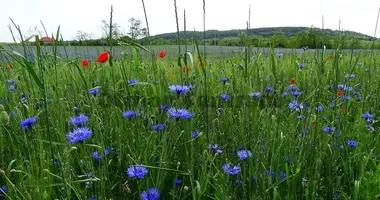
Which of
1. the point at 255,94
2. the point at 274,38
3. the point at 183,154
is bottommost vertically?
the point at 183,154

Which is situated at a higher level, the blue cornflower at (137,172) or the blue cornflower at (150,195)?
the blue cornflower at (137,172)

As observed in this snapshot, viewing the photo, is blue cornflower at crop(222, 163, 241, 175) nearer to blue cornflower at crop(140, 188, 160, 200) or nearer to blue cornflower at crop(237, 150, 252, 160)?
blue cornflower at crop(237, 150, 252, 160)

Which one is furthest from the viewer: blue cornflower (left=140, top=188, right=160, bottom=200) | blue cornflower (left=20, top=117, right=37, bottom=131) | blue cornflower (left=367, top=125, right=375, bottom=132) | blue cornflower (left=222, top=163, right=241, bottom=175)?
blue cornflower (left=367, top=125, right=375, bottom=132)

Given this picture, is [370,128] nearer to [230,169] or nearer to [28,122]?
[230,169]

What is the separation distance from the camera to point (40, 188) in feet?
3.42

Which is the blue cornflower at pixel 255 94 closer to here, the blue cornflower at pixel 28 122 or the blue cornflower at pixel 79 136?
the blue cornflower at pixel 79 136

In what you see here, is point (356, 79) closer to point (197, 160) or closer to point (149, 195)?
point (197, 160)

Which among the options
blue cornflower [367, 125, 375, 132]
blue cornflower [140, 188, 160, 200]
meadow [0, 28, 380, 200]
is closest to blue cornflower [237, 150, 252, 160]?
meadow [0, 28, 380, 200]

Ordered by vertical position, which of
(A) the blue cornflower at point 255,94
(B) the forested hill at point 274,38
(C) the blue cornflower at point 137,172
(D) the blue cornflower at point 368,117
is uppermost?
(B) the forested hill at point 274,38

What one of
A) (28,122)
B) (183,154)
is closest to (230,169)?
(183,154)

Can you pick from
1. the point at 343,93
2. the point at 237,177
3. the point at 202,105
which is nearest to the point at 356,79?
the point at 343,93

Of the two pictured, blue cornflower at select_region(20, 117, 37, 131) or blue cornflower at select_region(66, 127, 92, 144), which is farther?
blue cornflower at select_region(20, 117, 37, 131)

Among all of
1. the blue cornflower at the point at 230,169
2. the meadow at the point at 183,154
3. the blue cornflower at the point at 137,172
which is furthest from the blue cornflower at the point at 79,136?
the blue cornflower at the point at 230,169

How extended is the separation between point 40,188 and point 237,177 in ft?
2.09
